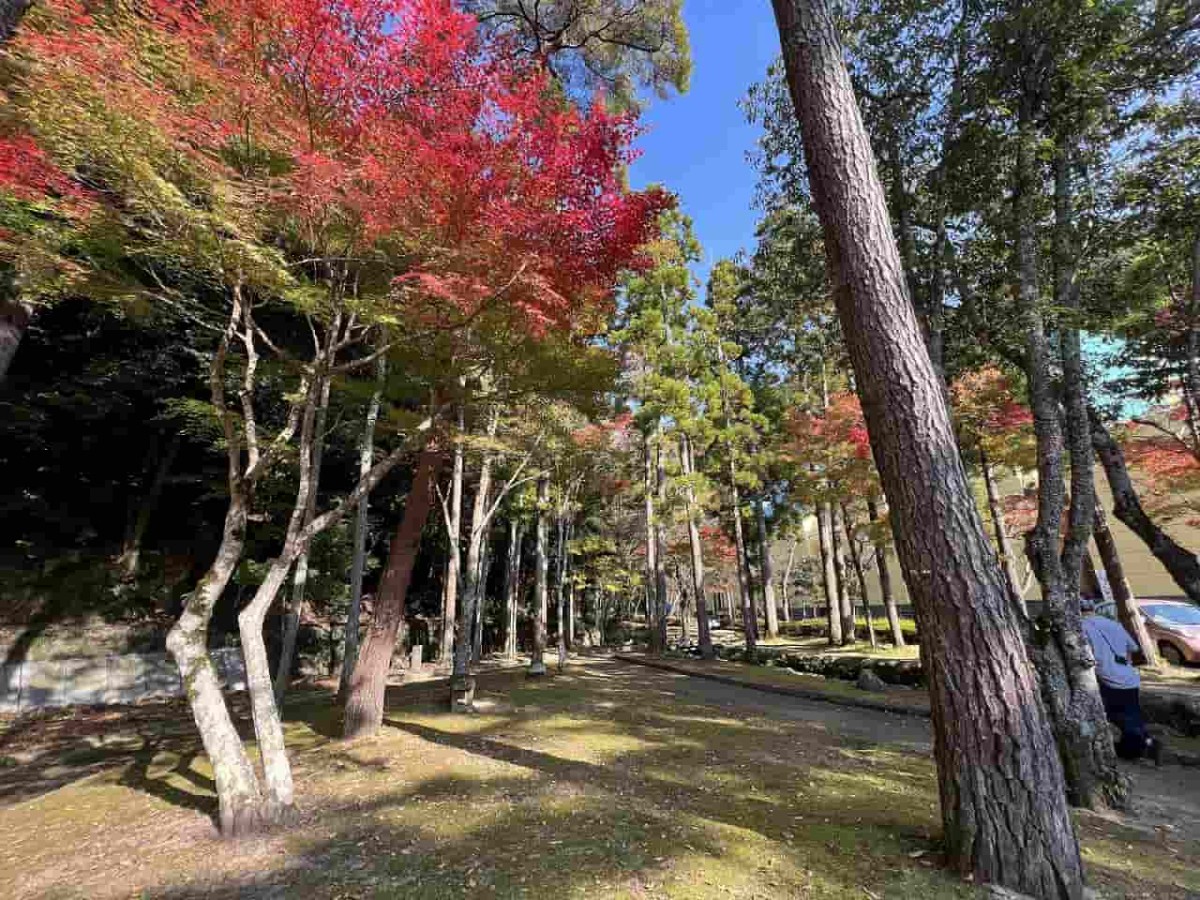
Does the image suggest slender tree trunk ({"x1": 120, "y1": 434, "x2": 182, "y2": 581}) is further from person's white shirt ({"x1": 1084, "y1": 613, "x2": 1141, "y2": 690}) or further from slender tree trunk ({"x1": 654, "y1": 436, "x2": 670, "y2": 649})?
person's white shirt ({"x1": 1084, "y1": 613, "x2": 1141, "y2": 690})

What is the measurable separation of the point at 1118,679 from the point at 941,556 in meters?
4.00

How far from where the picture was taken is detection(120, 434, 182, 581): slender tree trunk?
13.6 meters

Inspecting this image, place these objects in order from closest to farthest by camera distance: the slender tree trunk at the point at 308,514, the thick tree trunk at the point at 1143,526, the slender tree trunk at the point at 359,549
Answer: the slender tree trunk at the point at 308,514 → the thick tree trunk at the point at 1143,526 → the slender tree trunk at the point at 359,549

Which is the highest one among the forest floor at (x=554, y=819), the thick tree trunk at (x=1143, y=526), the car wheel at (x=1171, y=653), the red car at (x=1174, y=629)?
the thick tree trunk at (x=1143, y=526)

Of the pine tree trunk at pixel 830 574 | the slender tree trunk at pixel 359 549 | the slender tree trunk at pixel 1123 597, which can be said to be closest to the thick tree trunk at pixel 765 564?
the pine tree trunk at pixel 830 574

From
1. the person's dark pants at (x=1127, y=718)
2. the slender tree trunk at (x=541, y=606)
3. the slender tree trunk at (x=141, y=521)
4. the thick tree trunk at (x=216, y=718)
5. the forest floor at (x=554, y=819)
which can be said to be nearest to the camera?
the forest floor at (x=554, y=819)

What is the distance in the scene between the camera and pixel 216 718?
393 cm

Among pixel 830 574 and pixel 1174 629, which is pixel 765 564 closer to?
pixel 830 574

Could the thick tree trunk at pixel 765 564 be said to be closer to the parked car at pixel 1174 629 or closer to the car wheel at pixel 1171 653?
the parked car at pixel 1174 629

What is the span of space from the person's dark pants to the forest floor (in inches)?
8.9

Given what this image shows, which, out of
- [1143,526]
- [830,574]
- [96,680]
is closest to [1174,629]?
[830,574]

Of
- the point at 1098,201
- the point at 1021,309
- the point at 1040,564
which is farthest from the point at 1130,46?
the point at 1040,564

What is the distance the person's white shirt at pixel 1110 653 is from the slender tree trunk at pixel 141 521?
17.3 meters

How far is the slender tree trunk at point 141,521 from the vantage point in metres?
13.6
